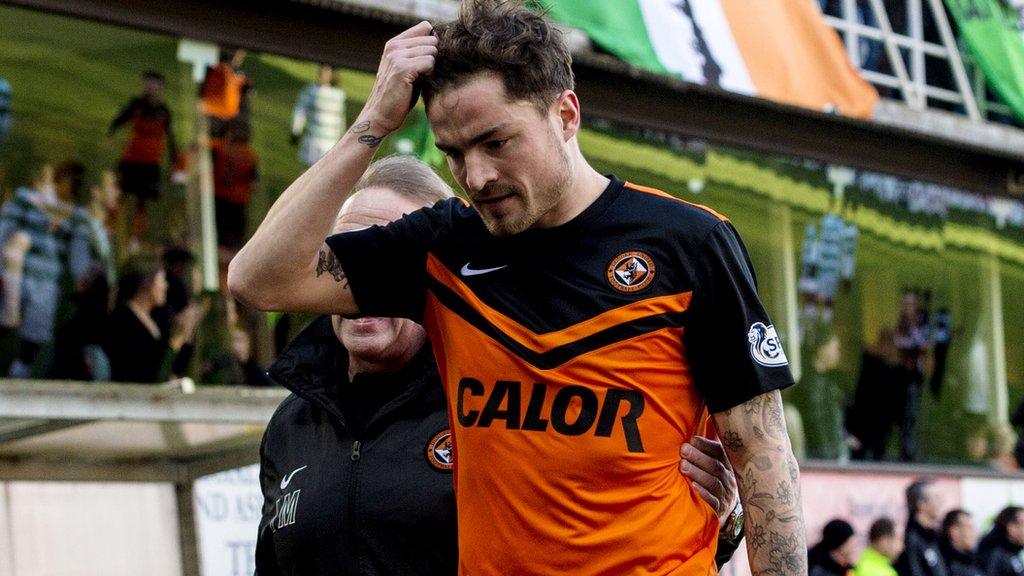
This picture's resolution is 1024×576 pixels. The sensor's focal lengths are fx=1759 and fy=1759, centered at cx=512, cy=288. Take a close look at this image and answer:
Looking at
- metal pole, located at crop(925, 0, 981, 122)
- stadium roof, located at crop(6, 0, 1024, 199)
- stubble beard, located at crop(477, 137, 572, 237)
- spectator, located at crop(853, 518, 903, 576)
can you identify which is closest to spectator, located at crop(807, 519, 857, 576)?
spectator, located at crop(853, 518, 903, 576)

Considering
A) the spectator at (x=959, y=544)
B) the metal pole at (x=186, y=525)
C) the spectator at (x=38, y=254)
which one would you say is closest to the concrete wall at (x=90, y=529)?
the metal pole at (x=186, y=525)

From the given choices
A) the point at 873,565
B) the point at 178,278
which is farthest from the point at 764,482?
the point at 873,565

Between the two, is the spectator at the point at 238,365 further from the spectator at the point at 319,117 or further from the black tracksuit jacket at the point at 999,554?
the black tracksuit jacket at the point at 999,554

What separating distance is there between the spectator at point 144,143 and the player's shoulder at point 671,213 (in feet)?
24.3

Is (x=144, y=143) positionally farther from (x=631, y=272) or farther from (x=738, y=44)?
(x=631, y=272)

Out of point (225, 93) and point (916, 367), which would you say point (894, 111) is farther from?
point (225, 93)

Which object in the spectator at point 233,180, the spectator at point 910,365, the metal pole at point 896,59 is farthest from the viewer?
the metal pole at point 896,59

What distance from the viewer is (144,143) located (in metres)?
10.9

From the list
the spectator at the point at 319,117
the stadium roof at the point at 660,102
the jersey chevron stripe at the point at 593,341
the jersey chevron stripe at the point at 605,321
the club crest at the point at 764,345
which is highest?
the stadium roof at the point at 660,102

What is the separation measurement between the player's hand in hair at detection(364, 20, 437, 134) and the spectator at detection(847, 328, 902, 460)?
13.5 m

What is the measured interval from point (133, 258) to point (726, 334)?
7.54m

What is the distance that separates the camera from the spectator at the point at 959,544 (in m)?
14.4

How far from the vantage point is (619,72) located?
14773mm

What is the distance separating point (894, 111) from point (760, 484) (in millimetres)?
14834
